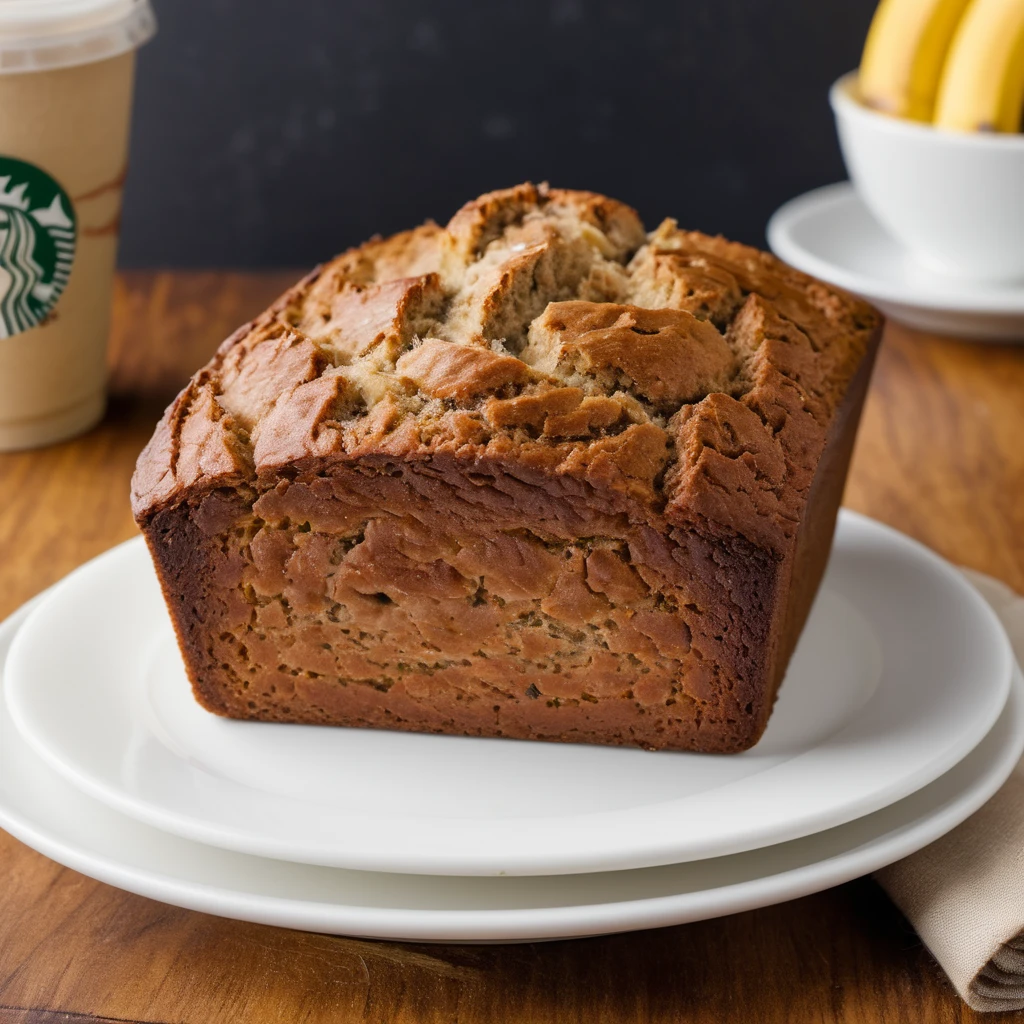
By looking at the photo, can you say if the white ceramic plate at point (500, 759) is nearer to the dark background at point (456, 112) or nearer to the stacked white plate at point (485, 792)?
the stacked white plate at point (485, 792)

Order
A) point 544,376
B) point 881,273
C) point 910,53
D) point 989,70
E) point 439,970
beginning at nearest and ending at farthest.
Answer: point 439,970, point 544,376, point 989,70, point 910,53, point 881,273

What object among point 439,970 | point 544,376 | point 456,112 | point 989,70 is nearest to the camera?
point 439,970

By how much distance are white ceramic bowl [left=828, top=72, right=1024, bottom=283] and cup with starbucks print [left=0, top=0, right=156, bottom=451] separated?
48.8 inches

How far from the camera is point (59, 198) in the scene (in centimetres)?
202

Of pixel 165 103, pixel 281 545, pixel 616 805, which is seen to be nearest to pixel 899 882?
pixel 616 805

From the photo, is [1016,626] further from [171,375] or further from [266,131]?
[266,131]

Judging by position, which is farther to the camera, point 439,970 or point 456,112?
point 456,112

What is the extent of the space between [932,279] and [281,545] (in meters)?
1.70

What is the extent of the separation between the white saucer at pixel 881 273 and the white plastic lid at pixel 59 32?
1.22 metres

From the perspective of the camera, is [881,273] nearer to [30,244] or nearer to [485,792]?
[30,244]

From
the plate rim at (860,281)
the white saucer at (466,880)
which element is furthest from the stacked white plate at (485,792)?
the plate rim at (860,281)

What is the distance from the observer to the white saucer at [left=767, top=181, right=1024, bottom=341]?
240 centimetres

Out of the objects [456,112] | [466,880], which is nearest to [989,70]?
[456,112]

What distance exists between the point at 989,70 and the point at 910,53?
0.16 m
